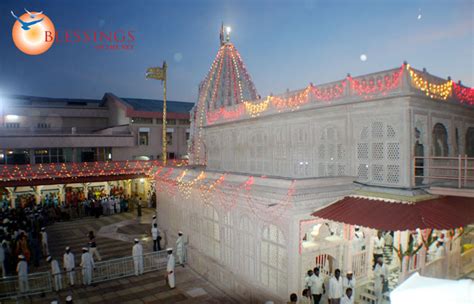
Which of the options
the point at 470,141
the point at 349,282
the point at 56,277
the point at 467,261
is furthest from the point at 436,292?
the point at 467,261

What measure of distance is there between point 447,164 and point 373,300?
5.51 m

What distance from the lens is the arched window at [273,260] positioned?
10188mm

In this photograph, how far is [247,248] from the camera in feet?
38.8

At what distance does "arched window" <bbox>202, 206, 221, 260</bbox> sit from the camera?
13664 mm

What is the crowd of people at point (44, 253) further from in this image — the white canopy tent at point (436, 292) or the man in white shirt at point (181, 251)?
the white canopy tent at point (436, 292)

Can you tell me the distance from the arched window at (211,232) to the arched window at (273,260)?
303 cm

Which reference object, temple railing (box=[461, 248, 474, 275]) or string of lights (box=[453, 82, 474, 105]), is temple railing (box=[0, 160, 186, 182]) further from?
temple railing (box=[461, 248, 474, 275])

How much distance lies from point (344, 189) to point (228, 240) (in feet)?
16.0

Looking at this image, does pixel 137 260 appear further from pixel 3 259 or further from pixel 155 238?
pixel 3 259

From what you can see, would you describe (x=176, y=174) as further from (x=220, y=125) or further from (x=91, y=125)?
(x=91, y=125)

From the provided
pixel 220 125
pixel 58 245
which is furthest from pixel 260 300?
pixel 58 245

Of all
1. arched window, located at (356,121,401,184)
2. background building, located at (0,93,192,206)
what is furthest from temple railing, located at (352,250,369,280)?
background building, located at (0,93,192,206)

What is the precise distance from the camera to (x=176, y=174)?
17.5m

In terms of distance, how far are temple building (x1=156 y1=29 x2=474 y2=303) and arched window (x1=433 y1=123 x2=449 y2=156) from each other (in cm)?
4
